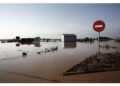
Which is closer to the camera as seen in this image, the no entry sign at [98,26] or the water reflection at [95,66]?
the no entry sign at [98,26]

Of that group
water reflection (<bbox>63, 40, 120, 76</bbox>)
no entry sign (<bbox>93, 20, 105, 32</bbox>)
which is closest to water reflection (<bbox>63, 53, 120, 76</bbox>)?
water reflection (<bbox>63, 40, 120, 76</bbox>)

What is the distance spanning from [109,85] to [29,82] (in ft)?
8.91

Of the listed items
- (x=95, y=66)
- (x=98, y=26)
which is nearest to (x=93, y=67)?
(x=95, y=66)

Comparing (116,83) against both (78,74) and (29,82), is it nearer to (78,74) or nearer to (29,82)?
(78,74)

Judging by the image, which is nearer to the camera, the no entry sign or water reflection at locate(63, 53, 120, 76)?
the no entry sign

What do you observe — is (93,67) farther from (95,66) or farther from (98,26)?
(98,26)

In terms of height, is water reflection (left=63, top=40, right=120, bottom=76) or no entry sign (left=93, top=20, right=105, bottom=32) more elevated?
no entry sign (left=93, top=20, right=105, bottom=32)

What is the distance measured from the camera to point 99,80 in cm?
372

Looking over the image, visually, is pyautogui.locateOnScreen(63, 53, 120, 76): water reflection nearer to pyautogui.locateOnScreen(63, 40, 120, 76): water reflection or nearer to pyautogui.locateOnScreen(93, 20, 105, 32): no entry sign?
pyautogui.locateOnScreen(63, 40, 120, 76): water reflection

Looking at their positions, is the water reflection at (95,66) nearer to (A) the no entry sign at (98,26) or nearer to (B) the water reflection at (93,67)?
(B) the water reflection at (93,67)

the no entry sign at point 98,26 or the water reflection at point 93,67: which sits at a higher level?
the no entry sign at point 98,26

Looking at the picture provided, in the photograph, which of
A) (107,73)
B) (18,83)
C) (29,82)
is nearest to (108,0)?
(107,73)

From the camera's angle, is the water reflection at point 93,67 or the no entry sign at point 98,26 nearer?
the no entry sign at point 98,26

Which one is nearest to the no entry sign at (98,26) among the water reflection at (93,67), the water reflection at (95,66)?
the water reflection at (95,66)
